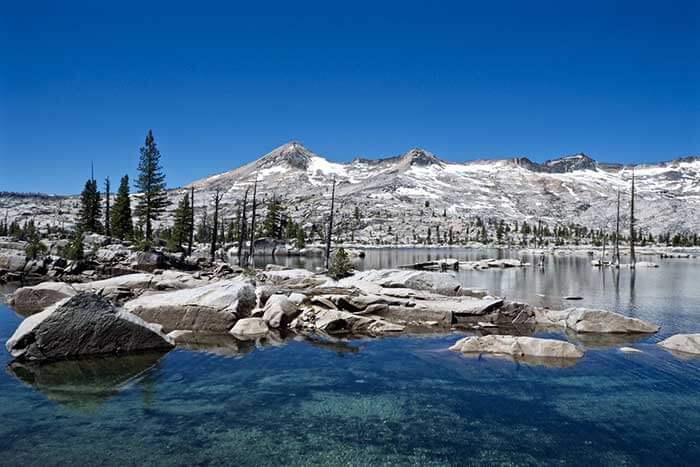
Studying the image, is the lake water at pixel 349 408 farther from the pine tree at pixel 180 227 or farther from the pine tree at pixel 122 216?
the pine tree at pixel 122 216

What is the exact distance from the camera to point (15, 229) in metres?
96.5

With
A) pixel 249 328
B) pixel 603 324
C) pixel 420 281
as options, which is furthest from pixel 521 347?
pixel 420 281

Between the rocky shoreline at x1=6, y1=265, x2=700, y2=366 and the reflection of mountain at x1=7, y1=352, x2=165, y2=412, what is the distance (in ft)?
2.88

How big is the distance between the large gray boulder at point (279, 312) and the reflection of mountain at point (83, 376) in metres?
7.52

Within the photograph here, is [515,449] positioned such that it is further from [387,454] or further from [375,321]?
[375,321]

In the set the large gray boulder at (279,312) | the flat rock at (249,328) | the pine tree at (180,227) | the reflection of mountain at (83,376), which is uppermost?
the pine tree at (180,227)

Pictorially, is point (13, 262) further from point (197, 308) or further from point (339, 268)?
point (197, 308)

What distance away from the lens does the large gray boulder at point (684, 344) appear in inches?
822

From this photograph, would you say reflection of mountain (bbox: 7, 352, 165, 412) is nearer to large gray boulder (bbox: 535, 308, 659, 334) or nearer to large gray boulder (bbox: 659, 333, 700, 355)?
large gray boulder (bbox: 535, 308, 659, 334)

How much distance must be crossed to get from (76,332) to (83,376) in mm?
2987

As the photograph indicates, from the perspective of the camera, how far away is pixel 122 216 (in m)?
86.7

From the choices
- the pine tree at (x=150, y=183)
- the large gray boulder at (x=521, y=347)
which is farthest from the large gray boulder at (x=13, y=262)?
the large gray boulder at (x=521, y=347)

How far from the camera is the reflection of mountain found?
1482 cm

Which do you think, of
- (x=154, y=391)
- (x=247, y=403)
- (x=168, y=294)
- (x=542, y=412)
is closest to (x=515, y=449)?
(x=542, y=412)
